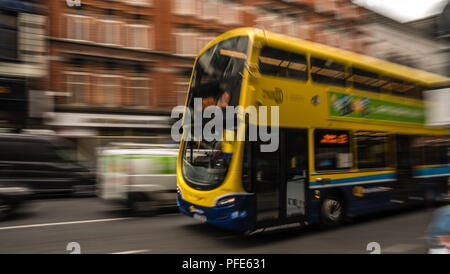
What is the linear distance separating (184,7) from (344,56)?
11.8 m

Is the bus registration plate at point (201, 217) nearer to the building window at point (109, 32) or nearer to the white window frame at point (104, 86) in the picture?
the white window frame at point (104, 86)

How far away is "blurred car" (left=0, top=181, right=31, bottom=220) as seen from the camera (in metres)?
8.31

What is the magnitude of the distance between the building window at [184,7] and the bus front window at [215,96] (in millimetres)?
11743

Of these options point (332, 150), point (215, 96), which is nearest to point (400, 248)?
point (332, 150)

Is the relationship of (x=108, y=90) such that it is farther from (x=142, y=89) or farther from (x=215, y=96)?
(x=215, y=96)

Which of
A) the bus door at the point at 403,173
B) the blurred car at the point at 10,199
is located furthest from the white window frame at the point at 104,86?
the bus door at the point at 403,173

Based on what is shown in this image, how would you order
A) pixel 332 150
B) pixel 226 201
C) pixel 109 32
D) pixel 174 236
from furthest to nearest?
pixel 109 32 < pixel 332 150 < pixel 174 236 < pixel 226 201

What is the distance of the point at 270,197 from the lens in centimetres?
679

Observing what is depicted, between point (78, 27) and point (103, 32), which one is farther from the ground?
point (78, 27)

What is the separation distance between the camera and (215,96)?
694 centimetres

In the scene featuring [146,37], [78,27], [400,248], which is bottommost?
[400,248]

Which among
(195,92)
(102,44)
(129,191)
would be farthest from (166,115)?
(195,92)

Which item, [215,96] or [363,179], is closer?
[215,96]
